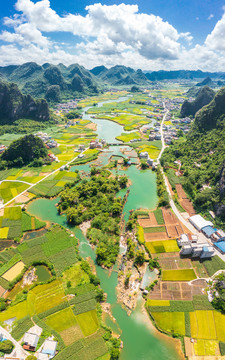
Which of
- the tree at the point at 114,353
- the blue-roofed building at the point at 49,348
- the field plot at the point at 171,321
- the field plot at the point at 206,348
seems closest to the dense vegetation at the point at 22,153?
the blue-roofed building at the point at 49,348

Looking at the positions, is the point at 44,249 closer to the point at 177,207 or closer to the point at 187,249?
the point at 187,249

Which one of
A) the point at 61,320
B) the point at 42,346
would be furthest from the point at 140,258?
the point at 42,346

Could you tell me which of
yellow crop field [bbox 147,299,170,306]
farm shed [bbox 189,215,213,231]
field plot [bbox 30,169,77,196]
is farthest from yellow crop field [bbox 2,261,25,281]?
farm shed [bbox 189,215,213,231]

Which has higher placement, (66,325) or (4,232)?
(4,232)

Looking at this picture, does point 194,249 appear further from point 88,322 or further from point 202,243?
point 88,322

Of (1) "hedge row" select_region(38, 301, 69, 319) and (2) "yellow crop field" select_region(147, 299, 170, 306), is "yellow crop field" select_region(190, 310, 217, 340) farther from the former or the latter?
(1) "hedge row" select_region(38, 301, 69, 319)

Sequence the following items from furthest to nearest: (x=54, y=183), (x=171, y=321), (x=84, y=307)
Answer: (x=54, y=183), (x=84, y=307), (x=171, y=321)

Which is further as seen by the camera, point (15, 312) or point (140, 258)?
point (140, 258)
